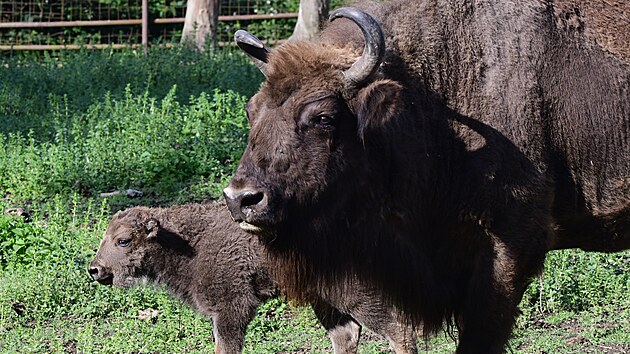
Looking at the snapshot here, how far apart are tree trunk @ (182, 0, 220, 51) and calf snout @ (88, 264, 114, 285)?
9.23 metres

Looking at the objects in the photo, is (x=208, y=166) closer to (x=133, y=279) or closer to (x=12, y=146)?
(x=12, y=146)

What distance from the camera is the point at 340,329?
793cm

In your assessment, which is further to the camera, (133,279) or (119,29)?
(119,29)

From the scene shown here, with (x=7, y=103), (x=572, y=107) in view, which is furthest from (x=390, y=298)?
(x=7, y=103)

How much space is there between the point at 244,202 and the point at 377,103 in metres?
0.84

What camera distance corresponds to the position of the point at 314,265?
18.0ft

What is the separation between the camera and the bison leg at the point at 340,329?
7.86 metres

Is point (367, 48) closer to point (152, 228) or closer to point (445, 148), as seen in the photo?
point (445, 148)

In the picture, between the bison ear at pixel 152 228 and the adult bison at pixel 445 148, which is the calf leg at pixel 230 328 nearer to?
the bison ear at pixel 152 228

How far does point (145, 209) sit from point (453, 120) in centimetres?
406

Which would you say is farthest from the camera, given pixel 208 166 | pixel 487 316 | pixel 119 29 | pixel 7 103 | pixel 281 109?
pixel 119 29

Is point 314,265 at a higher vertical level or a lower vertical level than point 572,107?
lower

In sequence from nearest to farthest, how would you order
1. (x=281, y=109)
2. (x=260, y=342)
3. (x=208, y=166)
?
(x=281, y=109), (x=260, y=342), (x=208, y=166)

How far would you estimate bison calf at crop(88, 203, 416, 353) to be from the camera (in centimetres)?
800
